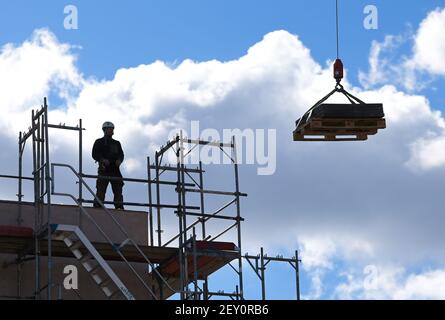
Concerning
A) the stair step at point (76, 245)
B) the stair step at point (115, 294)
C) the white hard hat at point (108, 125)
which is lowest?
the stair step at point (115, 294)

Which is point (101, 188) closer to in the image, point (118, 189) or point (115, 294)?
point (118, 189)

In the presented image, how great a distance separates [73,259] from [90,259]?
123 centimetres

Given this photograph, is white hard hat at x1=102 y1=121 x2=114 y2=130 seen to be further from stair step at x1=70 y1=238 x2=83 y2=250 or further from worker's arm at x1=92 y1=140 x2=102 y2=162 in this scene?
stair step at x1=70 y1=238 x2=83 y2=250

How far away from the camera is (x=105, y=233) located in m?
39.0

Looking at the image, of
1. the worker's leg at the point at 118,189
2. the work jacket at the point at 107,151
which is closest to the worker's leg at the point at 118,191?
the worker's leg at the point at 118,189

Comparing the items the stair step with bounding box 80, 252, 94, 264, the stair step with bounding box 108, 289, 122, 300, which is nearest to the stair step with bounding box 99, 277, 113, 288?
the stair step with bounding box 108, 289, 122, 300

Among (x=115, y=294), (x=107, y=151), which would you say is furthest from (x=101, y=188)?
(x=115, y=294)

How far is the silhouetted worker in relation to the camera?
128ft

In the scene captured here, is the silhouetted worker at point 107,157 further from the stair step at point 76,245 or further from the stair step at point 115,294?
the stair step at point 115,294

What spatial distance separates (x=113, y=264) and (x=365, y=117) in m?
7.73

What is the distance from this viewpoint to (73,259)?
39125mm

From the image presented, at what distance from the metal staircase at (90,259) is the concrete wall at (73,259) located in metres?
0.95

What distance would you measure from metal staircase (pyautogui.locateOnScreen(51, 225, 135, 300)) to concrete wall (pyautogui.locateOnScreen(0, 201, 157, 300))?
946mm

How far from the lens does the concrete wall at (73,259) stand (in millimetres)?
38188
